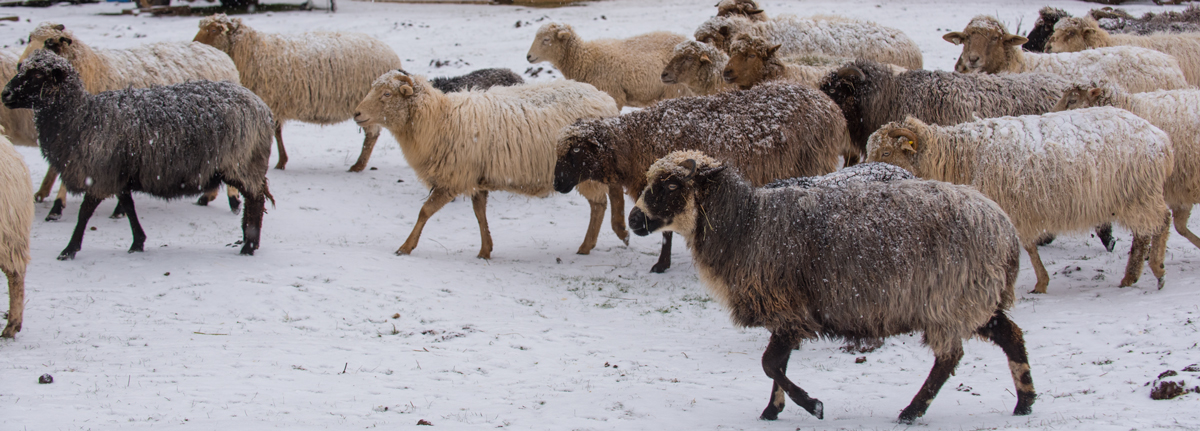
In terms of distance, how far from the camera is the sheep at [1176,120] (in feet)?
23.8

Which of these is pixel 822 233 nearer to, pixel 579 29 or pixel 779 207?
pixel 779 207

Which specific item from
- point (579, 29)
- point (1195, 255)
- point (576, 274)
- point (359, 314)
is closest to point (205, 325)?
point (359, 314)

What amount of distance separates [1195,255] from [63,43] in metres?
12.1

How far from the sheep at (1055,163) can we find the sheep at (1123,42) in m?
5.84

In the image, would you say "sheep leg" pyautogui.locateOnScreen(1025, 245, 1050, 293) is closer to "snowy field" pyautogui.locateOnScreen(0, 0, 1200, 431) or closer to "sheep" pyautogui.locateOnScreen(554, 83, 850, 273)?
"snowy field" pyautogui.locateOnScreen(0, 0, 1200, 431)

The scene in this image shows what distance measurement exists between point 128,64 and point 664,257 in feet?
22.6

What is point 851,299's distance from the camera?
185 inches

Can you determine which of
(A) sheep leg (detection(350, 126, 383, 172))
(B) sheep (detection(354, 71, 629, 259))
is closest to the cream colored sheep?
(A) sheep leg (detection(350, 126, 383, 172))

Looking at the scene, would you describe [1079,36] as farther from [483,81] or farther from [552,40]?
[483,81]

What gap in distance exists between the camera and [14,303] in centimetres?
616

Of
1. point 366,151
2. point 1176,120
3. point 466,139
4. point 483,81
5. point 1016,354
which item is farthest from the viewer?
point 366,151

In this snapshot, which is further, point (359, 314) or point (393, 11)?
point (393, 11)

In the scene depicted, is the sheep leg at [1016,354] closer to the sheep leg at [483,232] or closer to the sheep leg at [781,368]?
the sheep leg at [781,368]

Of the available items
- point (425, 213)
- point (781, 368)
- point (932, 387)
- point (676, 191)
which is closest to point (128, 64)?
point (425, 213)
